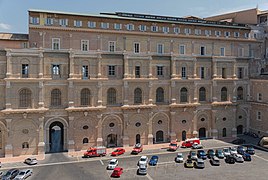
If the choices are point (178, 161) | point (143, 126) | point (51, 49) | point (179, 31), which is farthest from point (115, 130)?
point (179, 31)

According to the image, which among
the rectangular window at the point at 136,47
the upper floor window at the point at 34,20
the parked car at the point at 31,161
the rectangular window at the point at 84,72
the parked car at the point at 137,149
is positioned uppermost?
the upper floor window at the point at 34,20

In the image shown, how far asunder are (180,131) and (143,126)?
29.6 feet

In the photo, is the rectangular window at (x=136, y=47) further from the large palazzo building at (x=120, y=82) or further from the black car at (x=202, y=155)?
the black car at (x=202, y=155)

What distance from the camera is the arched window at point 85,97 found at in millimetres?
55312

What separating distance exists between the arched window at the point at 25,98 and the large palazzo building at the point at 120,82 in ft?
0.57

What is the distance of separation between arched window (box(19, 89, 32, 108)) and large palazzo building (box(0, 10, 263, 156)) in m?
0.17

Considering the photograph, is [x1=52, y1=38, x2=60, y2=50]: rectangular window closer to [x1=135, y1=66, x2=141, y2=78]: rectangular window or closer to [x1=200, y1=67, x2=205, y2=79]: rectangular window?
[x1=135, y1=66, x2=141, y2=78]: rectangular window

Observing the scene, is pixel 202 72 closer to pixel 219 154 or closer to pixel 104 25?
pixel 219 154

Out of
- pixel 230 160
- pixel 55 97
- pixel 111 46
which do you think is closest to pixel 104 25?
pixel 111 46

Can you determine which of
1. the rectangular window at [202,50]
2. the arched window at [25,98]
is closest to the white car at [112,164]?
the arched window at [25,98]

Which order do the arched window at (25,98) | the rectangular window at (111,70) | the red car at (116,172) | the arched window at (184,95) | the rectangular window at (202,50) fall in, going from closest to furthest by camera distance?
the red car at (116,172) < the arched window at (25,98) < the rectangular window at (111,70) < the arched window at (184,95) < the rectangular window at (202,50)

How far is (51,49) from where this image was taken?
54.0m

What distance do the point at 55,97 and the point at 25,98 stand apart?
5.44 metres

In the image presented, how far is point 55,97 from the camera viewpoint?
177 ft
